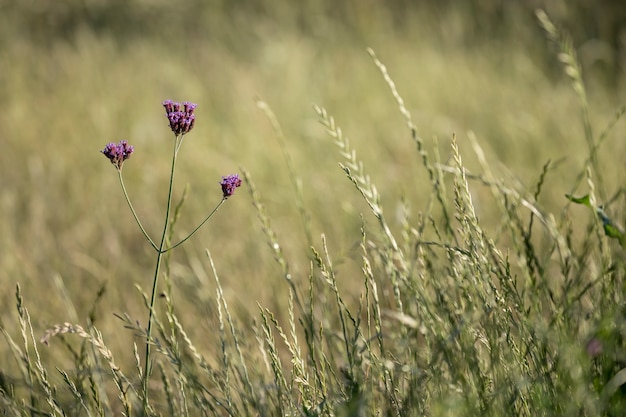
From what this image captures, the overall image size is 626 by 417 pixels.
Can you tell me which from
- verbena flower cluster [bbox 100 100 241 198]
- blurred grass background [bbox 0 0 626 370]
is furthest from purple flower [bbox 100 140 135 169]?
blurred grass background [bbox 0 0 626 370]

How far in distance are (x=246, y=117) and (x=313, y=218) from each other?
1.18 metres

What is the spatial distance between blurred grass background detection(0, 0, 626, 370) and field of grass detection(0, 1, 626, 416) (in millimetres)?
15

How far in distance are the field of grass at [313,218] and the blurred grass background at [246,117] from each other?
1cm

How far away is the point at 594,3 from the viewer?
13.1 feet

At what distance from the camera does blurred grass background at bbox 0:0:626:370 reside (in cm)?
232

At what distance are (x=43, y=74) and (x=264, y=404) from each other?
3704 millimetres

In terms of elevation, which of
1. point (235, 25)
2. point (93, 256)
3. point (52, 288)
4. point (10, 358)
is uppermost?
point (235, 25)

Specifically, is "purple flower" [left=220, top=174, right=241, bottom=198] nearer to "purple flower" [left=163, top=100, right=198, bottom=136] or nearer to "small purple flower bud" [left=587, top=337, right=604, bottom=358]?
"purple flower" [left=163, top=100, right=198, bottom=136]

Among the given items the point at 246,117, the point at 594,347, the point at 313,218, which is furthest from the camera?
the point at 246,117

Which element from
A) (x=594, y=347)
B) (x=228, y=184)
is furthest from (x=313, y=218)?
(x=594, y=347)

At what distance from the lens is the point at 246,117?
3492mm

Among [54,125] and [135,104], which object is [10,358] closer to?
[54,125]

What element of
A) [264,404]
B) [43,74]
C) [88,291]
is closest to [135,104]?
[43,74]

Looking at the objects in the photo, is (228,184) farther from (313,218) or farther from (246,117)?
(246,117)
